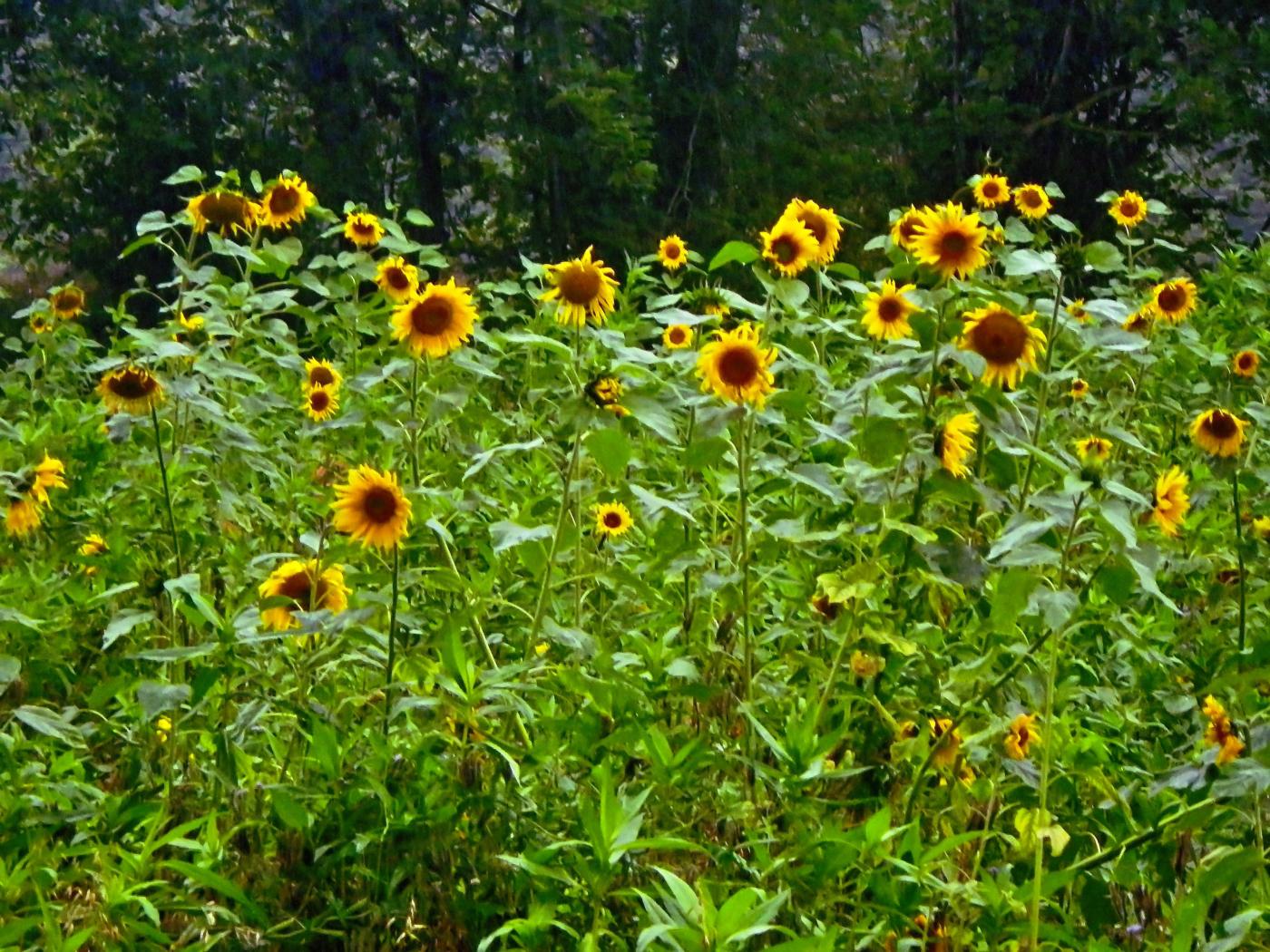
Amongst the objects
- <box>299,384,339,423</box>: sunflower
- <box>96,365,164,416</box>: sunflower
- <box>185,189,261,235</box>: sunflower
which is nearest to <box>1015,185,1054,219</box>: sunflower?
<box>299,384,339,423</box>: sunflower

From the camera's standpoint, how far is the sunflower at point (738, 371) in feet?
7.86

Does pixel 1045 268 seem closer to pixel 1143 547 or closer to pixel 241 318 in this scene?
pixel 1143 547

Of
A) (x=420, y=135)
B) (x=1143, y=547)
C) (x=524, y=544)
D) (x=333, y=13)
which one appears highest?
(x=1143, y=547)

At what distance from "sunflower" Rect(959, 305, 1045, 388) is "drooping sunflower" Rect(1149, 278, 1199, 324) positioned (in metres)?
1.85

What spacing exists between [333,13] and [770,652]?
7.52 meters

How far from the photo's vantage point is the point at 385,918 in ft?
6.36

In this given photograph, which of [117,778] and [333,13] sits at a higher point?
[117,778]

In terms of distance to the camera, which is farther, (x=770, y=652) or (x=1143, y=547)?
(x=770, y=652)

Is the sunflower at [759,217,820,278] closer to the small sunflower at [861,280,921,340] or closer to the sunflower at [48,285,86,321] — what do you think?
the small sunflower at [861,280,921,340]

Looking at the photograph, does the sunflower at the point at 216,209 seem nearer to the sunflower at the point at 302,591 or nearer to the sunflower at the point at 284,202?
the sunflower at the point at 284,202

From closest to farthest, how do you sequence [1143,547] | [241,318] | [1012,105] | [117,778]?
[1143,547]
[117,778]
[241,318]
[1012,105]

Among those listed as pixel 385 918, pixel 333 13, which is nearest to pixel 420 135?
pixel 333 13

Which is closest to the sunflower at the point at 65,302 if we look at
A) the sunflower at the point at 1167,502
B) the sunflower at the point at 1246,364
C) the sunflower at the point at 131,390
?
the sunflower at the point at 131,390

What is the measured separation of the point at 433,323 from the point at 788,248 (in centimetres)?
81
